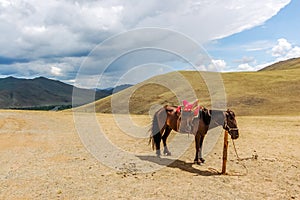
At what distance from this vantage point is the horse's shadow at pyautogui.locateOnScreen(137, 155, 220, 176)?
36.6 ft

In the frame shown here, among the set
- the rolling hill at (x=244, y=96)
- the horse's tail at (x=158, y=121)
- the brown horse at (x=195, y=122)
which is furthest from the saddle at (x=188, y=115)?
the rolling hill at (x=244, y=96)

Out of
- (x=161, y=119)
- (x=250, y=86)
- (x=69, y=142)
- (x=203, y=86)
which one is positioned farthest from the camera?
(x=203, y=86)

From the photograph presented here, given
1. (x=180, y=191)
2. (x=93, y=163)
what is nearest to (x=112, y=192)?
(x=180, y=191)

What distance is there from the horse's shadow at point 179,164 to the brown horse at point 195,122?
1.54 ft

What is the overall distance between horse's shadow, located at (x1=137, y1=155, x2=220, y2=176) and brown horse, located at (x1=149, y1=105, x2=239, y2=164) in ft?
1.54

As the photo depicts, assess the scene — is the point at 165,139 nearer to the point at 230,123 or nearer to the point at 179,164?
the point at 179,164

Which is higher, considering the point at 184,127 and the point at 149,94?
the point at 149,94

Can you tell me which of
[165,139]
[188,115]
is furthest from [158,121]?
[188,115]

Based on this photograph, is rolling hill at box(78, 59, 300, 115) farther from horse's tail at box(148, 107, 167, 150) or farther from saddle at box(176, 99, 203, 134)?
saddle at box(176, 99, 203, 134)

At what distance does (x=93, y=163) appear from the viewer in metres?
13.0

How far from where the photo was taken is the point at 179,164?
40.9ft

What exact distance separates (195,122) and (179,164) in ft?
6.67

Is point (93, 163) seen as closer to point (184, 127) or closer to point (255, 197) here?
point (184, 127)

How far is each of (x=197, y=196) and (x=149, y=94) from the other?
9524 centimetres
